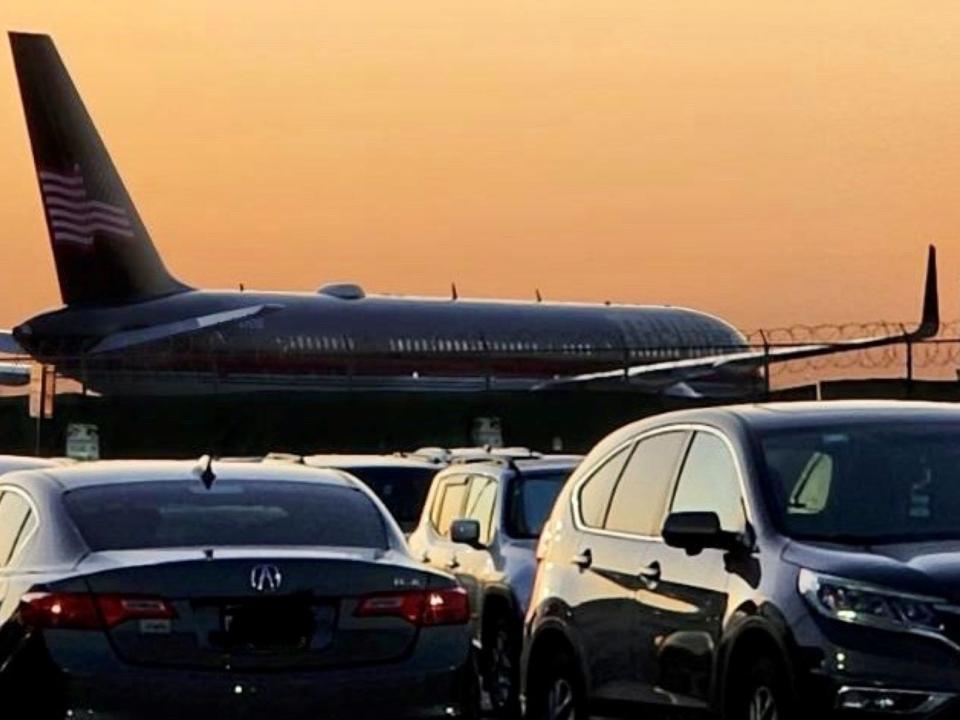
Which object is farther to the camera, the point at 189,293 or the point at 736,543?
the point at 189,293

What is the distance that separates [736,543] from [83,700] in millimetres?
2443

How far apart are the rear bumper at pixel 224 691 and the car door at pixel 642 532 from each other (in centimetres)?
123

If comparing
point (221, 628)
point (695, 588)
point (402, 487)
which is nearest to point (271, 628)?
point (221, 628)

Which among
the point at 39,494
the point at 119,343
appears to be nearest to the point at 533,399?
the point at 119,343

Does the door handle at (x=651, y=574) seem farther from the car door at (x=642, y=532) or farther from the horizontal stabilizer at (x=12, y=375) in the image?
the horizontal stabilizer at (x=12, y=375)

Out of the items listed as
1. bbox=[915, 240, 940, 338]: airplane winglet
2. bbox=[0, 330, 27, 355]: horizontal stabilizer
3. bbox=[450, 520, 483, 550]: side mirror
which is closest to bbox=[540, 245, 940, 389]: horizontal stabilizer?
bbox=[915, 240, 940, 338]: airplane winglet

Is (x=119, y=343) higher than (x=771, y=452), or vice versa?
(x=771, y=452)

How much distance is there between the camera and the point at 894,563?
9.50 meters

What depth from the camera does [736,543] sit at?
10.1 metres

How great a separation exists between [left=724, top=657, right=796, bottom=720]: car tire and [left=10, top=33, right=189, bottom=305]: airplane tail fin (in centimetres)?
5000

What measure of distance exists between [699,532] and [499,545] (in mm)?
7177

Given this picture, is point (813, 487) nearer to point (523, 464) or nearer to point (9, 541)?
point (9, 541)

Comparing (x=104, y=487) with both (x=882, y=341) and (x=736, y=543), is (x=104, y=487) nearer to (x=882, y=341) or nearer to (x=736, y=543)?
(x=736, y=543)

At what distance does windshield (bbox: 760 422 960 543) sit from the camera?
10.1 m
